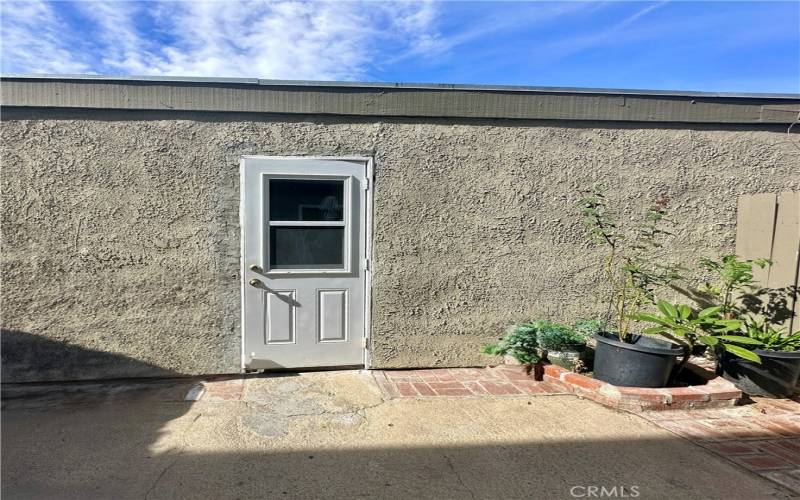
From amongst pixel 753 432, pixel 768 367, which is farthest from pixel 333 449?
pixel 768 367

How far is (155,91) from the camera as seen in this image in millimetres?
4047

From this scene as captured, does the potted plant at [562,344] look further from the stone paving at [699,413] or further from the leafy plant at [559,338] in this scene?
the stone paving at [699,413]

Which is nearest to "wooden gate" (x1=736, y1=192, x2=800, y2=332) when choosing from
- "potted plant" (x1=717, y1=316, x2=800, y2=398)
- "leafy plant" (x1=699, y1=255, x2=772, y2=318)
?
"leafy plant" (x1=699, y1=255, x2=772, y2=318)

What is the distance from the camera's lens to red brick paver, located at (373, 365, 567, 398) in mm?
4031

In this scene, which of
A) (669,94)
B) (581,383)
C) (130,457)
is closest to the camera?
(130,457)

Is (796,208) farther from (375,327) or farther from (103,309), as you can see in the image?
(103,309)

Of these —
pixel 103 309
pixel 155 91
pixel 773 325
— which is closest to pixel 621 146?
pixel 773 325

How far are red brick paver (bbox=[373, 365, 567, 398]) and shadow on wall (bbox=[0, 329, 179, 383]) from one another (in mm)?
2229

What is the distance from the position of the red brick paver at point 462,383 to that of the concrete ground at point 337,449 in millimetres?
149

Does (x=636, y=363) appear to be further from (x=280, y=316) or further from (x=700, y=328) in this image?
(x=280, y=316)

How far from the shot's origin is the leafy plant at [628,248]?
4.48 m

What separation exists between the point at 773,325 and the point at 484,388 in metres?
2.98

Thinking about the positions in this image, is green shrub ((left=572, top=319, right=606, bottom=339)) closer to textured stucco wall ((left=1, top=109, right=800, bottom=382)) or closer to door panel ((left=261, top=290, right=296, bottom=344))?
textured stucco wall ((left=1, top=109, right=800, bottom=382))

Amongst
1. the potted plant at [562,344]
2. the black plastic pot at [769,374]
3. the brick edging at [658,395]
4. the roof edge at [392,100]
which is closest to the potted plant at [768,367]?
the black plastic pot at [769,374]
